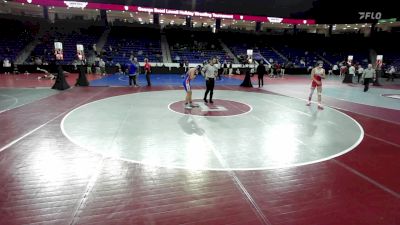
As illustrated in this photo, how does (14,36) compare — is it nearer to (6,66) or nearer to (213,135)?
(6,66)

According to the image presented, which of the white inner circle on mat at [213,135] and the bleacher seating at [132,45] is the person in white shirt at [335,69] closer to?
the bleacher seating at [132,45]

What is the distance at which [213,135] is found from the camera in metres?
7.70

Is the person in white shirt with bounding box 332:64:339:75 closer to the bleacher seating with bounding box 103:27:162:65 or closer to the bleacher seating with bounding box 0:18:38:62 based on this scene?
the bleacher seating with bounding box 103:27:162:65

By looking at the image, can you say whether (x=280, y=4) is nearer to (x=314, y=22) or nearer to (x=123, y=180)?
(x=314, y=22)

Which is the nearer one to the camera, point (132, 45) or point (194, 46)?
point (132, 45)

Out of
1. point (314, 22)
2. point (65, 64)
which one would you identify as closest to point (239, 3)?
point (314, 22)

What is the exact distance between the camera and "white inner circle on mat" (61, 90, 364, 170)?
6.02 m

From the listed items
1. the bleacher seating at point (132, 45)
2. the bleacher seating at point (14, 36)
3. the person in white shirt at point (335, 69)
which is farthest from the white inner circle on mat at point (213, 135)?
the person in white shirt at point (335, 69)

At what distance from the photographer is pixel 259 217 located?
3.87 meters

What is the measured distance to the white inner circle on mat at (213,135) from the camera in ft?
19.8

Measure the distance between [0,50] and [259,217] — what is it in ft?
116

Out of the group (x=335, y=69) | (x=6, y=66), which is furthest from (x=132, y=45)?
(x=335, y=69)

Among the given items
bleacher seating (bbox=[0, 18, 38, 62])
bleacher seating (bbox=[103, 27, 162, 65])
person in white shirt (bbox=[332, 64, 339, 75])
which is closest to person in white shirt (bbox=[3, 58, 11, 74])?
bleacher seating (bbox=[0, 18, 38, 62])

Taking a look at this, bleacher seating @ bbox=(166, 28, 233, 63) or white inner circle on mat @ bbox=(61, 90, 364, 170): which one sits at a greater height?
bleacher seating @ bbox=(166, 28, 233, 63)
